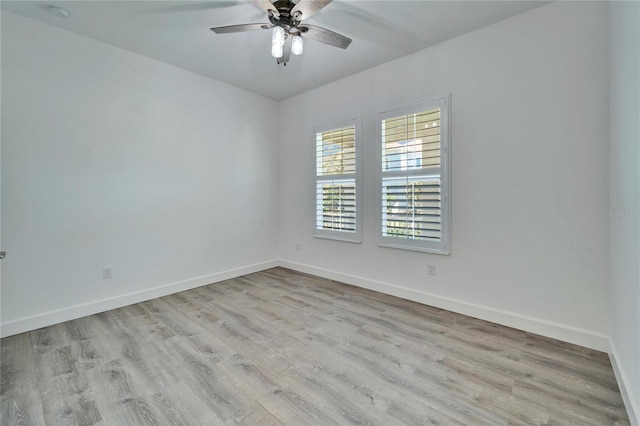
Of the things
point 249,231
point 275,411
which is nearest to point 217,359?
point 275,411

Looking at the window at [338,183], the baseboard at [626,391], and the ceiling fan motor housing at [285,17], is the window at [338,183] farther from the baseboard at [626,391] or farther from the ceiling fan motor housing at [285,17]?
the baseboard at [626,391]

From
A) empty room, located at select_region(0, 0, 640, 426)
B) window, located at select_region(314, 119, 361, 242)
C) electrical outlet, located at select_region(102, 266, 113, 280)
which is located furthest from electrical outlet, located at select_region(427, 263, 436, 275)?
electrical outlet, located at select_region(102, 266, 113, 280)

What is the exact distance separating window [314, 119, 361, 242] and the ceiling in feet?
2.90

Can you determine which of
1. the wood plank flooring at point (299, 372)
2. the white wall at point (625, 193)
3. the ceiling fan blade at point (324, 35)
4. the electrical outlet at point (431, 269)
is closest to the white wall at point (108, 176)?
the wood plank flooring at point (299, 372)

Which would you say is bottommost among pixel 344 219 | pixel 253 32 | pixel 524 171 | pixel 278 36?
pixel 344 219

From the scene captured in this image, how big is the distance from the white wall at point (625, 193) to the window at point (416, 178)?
1.24 metres

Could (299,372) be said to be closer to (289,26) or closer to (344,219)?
A: (344,219)

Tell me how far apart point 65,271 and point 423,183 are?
385cm

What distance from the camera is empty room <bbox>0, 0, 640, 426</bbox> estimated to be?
1747 mm

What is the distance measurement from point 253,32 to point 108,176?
7.18 ft

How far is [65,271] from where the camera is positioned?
9.20 feet

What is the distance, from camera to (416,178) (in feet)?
10.6

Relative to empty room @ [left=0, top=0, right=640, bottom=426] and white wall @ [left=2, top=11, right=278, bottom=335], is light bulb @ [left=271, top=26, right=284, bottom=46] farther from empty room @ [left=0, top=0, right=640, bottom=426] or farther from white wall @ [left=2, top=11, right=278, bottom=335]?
white wall @ [left=2, top=11, right=278, bottom=335]

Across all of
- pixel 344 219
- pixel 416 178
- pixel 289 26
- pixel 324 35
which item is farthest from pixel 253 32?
pixel 344 219
